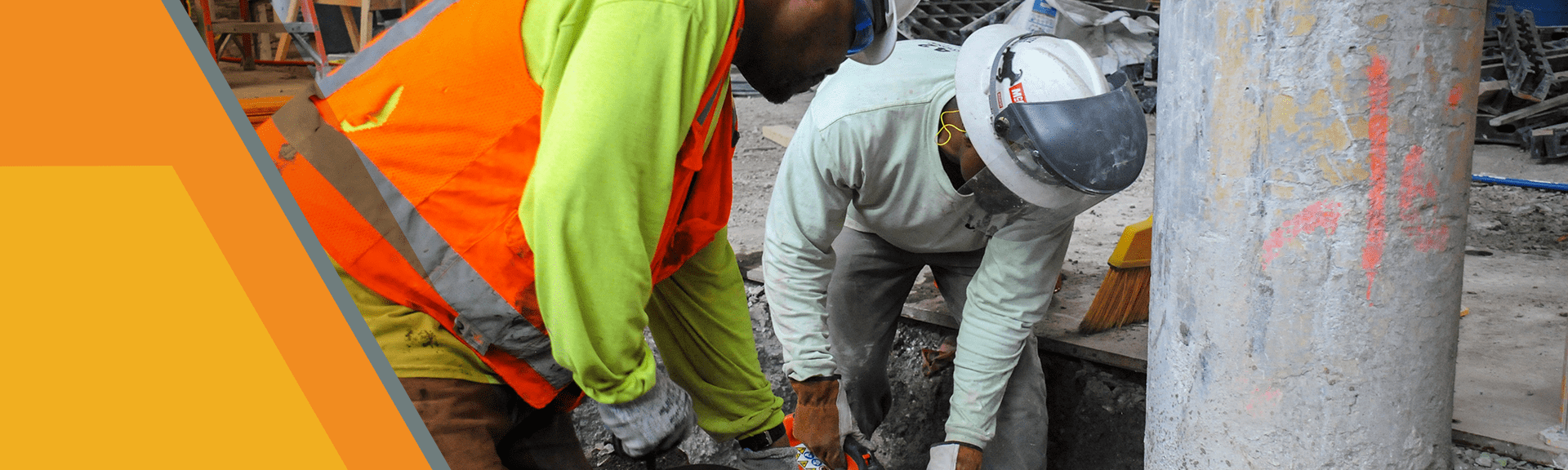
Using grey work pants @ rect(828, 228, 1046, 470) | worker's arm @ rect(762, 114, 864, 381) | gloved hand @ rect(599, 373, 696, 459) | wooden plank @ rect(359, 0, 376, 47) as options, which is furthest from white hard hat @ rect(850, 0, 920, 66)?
wooden plank @ rect(359, 0, 376, 47)

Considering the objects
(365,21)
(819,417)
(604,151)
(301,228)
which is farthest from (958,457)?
(365,21)

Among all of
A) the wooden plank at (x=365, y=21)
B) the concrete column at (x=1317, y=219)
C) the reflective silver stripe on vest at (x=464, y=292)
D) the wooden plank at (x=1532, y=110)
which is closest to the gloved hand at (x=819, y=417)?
the concrete column at (x=1317, y=219)

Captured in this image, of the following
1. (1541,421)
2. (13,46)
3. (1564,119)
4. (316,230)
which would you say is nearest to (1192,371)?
(1541,421)

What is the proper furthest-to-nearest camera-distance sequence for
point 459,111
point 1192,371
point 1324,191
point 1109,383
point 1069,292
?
point 1069,292
point 1109,383
point 1192,371
point 1324,191
point 459,111

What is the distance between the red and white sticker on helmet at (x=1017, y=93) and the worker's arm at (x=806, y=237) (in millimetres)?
447

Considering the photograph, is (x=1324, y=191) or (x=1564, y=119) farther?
(x=1564, y=119)

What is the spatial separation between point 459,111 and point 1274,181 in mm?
1354

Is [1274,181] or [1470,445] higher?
[1274,181]

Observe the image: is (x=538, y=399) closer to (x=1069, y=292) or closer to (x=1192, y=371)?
(x=1192, y=371)

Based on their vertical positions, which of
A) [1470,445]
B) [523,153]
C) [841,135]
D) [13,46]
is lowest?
[1470,445]

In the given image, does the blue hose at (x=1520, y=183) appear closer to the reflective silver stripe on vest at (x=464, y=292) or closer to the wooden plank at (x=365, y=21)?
the reflective silver stripe on vest at (x=464, y=292)

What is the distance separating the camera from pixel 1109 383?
10.6ft

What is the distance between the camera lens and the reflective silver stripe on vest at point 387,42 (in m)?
1.46

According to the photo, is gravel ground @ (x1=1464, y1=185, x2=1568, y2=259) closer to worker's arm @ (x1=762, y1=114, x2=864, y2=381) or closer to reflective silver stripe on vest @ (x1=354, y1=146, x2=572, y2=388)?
worker's arm @ (x1=762, y1=114, x2=864, y2=381)
